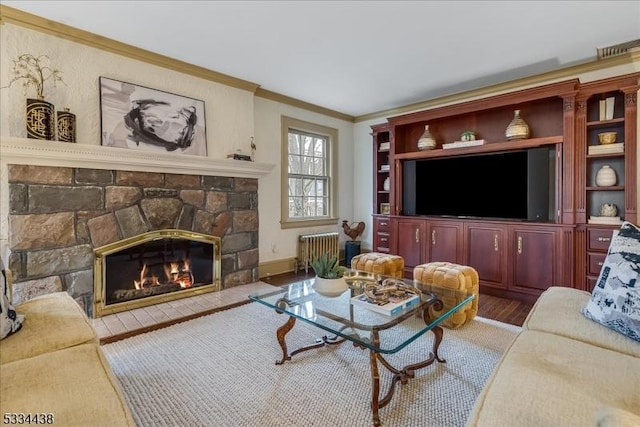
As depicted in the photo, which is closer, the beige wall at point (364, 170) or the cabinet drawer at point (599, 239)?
the cabinet drawer at point (599, 239)

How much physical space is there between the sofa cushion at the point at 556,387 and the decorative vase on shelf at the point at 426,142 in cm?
322

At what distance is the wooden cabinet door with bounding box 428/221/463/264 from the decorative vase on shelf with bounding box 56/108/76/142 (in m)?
3.78

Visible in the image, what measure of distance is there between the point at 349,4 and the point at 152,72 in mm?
2026

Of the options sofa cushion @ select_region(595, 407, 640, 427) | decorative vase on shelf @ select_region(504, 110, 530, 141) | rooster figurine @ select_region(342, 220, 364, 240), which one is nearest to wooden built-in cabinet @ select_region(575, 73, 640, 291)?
decorative vase on shelf @ select_region(504, 110, 530, 141)

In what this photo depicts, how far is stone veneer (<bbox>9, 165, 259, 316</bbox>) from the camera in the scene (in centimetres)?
239

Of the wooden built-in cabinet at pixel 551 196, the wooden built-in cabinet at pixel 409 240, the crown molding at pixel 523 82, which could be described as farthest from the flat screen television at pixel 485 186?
the crown molding at pixel 523 82

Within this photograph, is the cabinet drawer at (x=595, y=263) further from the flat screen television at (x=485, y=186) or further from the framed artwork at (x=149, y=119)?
the framed artwork at (x=149, y=119)

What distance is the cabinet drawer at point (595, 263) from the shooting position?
298 centimetres

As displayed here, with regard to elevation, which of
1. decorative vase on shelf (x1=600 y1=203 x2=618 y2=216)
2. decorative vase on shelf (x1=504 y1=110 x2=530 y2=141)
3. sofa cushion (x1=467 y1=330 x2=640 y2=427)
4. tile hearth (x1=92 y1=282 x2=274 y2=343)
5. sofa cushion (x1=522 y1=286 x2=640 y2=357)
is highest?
decorative vase on shelf (x1=504 y1=110 x2=530 y2=141)

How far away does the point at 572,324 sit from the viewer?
1.46m

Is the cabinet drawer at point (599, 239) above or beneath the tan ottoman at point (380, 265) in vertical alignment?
above

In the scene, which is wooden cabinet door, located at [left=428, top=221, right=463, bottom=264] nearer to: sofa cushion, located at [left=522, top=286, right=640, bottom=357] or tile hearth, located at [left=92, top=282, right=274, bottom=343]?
sofa cushion, located at [left=522, top=286, right=640, bottom=357]

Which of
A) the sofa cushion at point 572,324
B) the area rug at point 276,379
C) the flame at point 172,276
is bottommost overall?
the area rug at point 276,379

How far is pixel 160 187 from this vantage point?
309cm
